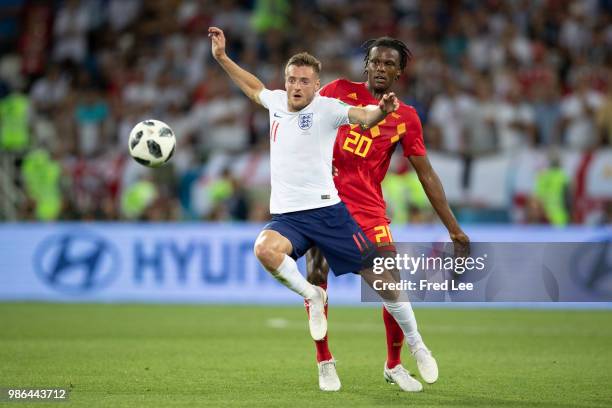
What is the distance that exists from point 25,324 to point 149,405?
6.61 metres

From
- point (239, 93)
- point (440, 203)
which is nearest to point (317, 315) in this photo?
point (440, 203)

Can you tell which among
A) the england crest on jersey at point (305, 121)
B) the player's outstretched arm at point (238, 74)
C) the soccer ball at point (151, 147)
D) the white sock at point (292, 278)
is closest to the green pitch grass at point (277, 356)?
the white sock at point (292, 278)

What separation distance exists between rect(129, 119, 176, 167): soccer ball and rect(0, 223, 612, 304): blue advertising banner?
7.51m

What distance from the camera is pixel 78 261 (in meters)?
16.7

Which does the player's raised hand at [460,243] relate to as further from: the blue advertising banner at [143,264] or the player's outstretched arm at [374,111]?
A: the blue advertising banner at [143,264]

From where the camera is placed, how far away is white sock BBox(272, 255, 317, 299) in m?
7.43

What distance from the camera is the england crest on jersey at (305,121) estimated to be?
7.58 meters

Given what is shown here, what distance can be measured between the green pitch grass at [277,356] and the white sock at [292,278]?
708 mm

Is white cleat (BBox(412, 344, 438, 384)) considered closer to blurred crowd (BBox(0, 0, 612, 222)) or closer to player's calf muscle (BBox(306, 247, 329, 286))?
player's calf muscle (BBox(306, 247, 329, 286))

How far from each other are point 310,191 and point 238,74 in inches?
46.4

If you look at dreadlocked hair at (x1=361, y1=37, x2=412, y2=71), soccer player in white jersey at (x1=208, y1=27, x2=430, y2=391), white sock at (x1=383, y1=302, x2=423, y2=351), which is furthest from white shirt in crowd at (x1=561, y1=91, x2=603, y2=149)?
soccer player in white jersey at (x1=208, y1=27, x2=430, y2=391)

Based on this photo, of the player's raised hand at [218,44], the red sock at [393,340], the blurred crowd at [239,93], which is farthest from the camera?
the blurred crowd at [239,93]

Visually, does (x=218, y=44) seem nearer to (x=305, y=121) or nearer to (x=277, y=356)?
(x=305, y=121)

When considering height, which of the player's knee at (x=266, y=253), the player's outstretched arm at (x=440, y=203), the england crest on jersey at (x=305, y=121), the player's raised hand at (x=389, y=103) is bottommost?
the player's knee at (x=266, y=253)
